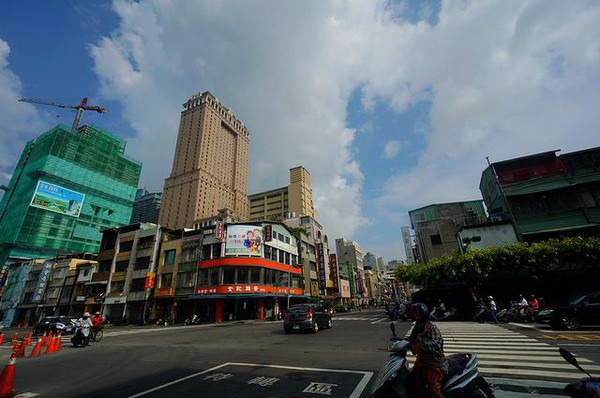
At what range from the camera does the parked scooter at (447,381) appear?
3514 mm

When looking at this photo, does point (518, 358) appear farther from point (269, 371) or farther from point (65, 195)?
point (65, 195)

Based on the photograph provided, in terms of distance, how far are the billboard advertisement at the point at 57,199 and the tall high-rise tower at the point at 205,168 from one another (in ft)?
102

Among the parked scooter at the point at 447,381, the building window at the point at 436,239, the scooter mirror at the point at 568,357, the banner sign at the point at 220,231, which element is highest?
the banner sign at the point at 220,231

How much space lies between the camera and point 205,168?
106 metres

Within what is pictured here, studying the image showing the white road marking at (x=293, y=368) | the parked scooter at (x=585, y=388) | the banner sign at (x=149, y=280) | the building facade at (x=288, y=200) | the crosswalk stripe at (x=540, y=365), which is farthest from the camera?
the building facade at (x=288, y=200)

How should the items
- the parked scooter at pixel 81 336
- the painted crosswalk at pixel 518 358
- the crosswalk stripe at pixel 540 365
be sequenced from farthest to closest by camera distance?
the parked scooter at pixel 81 336 < the crosswalk stripe at pixel 540 365 < the painted crosswalk at pixel 518 358

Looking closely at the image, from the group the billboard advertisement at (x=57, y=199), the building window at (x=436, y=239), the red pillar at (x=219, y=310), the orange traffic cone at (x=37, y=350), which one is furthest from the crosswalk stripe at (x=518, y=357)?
the billboard advertisement at (x=57, y=199)

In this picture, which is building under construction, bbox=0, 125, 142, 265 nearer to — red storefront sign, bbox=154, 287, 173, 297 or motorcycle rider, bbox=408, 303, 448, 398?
red storefront sign, bbox=154, 287, 173, 297

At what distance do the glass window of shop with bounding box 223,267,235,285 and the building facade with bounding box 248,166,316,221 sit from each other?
185 ft

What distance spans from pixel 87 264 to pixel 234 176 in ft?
268

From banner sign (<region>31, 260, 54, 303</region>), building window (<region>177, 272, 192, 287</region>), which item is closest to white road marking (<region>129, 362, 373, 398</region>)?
building window (<region>177, 272, 192, 287</region>)

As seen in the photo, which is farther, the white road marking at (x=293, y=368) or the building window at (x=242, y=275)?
the building window at (x=242, y=275)

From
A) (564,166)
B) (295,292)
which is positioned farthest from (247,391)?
(295,292)

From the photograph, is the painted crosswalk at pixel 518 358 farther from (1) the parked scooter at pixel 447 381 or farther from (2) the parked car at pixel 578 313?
(2) the parked car at pixel 578 313
